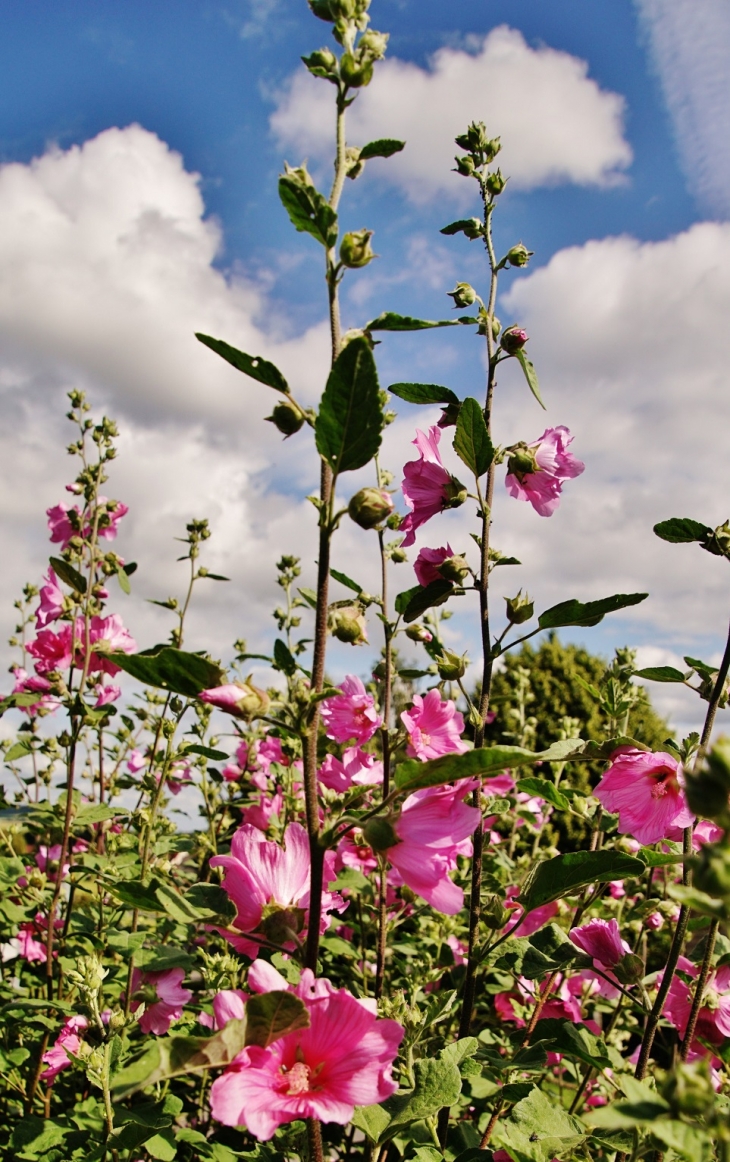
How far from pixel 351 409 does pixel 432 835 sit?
65cm

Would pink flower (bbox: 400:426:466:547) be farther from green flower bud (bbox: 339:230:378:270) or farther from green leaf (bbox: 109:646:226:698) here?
green leaf (bbox: 109:646:226:698)

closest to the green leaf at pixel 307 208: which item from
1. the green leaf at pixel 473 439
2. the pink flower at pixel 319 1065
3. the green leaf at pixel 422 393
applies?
the green leaf at pixel 473 439

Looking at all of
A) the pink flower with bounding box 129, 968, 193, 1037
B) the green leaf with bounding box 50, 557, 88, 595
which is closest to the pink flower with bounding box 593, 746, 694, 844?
the pink flower with bounding box 129, 968, 193, 1037

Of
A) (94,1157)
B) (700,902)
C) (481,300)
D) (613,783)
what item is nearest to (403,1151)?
(94,1157)

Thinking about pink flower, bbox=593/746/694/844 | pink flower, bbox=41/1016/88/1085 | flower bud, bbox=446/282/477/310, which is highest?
flower bud, bbox=446/282/477/310

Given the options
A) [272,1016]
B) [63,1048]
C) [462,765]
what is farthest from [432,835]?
[63,1048]

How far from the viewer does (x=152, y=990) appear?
234 centimetres

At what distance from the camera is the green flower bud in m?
1.25

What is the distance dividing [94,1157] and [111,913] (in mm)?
1405

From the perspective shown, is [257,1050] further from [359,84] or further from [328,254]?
[359,84]

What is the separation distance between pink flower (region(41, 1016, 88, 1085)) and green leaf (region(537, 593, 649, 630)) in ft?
5.68

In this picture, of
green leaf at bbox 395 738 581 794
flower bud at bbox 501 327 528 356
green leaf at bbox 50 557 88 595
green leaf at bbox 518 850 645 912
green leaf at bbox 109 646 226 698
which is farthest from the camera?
green leaf at bbox 50 557 88 595

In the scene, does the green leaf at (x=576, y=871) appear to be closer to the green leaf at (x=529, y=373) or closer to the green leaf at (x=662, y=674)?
the green leaf at (x=662, y=674)

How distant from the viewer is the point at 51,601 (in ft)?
11.2
